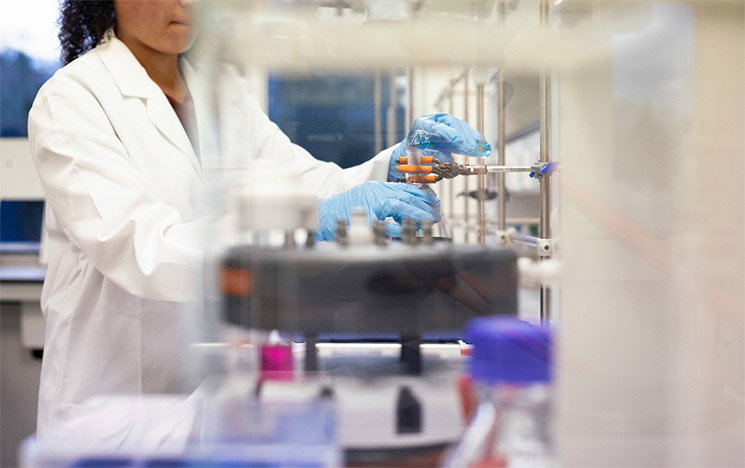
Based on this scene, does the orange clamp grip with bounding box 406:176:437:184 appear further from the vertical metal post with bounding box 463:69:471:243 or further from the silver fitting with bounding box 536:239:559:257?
the silver fitting with bounding box 536:239:559:257

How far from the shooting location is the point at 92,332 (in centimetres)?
116

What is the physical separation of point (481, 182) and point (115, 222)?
0.75 m

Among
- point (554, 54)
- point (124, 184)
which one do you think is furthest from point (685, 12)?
point (124, 184)

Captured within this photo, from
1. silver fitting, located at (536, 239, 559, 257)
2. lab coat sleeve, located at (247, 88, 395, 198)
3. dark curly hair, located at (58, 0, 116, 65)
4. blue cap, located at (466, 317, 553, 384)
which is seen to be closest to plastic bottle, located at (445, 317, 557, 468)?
blue cap, located at (466, 317, 553, 384)

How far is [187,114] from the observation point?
4.34 ft

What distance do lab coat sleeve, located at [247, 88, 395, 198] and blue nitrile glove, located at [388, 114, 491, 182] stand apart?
2 centimetres

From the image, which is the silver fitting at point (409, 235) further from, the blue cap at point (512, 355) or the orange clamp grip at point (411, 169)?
the orange clamp grip at point (411, 169)

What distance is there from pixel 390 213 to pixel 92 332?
26.1 inches

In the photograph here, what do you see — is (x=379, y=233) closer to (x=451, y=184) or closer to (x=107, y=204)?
(x=107, y=204)

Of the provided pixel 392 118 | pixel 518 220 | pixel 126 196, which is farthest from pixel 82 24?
pixel 518 220

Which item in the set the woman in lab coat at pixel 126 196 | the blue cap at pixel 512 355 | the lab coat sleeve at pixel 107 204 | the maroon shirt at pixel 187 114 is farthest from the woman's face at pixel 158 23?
the blue cap at pixel 512 355

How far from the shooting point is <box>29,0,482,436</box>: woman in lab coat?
2.91 ft

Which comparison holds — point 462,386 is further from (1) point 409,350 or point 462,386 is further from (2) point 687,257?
(2) point 687,257

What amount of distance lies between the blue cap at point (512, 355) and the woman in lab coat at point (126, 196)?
34cm
